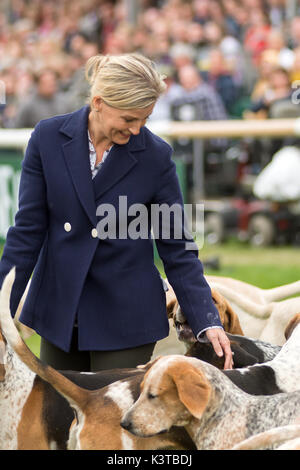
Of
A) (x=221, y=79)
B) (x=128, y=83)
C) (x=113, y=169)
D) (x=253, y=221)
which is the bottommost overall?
(x=253, y=221)

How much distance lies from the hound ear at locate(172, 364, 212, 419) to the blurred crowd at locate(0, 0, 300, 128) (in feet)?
23.0

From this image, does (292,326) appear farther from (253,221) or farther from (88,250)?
(253,221)

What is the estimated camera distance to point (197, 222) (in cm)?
1008

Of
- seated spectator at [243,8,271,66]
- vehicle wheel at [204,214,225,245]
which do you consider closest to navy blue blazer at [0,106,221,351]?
vehicle wheel at [204,214,225,245]

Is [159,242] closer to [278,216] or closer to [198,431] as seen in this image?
[198,431]

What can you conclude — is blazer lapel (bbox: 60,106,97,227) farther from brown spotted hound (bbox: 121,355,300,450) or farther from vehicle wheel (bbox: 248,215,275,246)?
vehicle wheel (bbox: 248,215,275,246)

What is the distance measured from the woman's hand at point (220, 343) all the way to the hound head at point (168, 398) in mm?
494

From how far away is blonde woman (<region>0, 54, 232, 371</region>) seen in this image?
9.57 feet

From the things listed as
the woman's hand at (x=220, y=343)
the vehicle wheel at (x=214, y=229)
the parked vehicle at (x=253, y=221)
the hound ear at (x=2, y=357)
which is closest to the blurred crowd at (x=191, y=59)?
the parked vehicle at (x=253, y=221)

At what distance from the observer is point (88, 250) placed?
116 inches

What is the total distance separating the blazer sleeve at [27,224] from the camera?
291 cm

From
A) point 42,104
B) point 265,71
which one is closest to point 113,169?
point 265,71

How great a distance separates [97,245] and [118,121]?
0.42 meters
